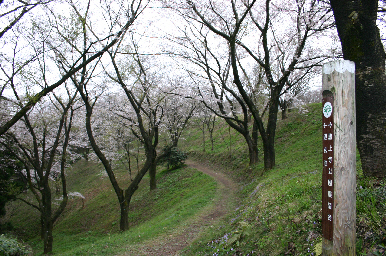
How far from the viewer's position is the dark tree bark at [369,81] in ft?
13.5

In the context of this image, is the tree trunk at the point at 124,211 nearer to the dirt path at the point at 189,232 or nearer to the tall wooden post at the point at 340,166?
the dirt path at the point at 189,232

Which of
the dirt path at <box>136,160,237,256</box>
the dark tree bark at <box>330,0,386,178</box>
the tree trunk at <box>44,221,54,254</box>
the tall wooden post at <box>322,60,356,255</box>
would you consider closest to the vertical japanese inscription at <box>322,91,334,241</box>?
the tall wooden post at <box>322,60,356,255</box>

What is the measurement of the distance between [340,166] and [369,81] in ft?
7.87

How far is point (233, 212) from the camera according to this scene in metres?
9.09

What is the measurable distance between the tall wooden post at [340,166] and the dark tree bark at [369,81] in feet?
6.12

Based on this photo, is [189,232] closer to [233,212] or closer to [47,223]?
[233,212]

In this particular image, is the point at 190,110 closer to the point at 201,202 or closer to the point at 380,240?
the point at 201,202

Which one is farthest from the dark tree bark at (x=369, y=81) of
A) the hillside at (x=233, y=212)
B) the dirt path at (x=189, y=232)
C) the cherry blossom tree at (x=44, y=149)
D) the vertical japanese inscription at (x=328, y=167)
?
the cherry blossom tree at (x=44, y=149)

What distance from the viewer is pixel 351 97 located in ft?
9.00

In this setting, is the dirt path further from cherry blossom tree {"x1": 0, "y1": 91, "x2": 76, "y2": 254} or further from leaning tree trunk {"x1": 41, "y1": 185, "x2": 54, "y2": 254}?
cherry blossom tree {"x1": 0, "y1": 91, "x2": 76, "y2": 254}

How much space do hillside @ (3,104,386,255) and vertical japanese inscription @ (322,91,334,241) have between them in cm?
65

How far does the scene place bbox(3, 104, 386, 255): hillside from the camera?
3.79 m

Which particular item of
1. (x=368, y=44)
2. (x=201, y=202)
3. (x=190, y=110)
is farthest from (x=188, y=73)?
(x=368, y=44)

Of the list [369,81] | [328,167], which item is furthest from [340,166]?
[369,81]
